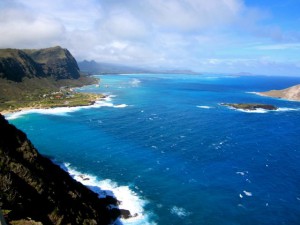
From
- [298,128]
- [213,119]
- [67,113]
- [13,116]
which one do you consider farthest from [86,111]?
[298,128]

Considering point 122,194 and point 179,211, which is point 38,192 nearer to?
point 122,194

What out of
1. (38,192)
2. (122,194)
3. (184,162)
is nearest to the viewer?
(38,192)

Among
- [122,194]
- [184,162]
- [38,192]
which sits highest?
[38,192]

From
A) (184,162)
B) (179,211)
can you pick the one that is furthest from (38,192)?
(184,162)

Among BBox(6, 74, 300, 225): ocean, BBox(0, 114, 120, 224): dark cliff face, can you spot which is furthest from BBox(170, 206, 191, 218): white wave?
BBox(0, 114, 120, 224): dark cliff face

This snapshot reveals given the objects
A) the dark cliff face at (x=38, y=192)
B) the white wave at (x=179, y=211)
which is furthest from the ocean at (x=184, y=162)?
the dark cliff face at (x=38, y=192)
